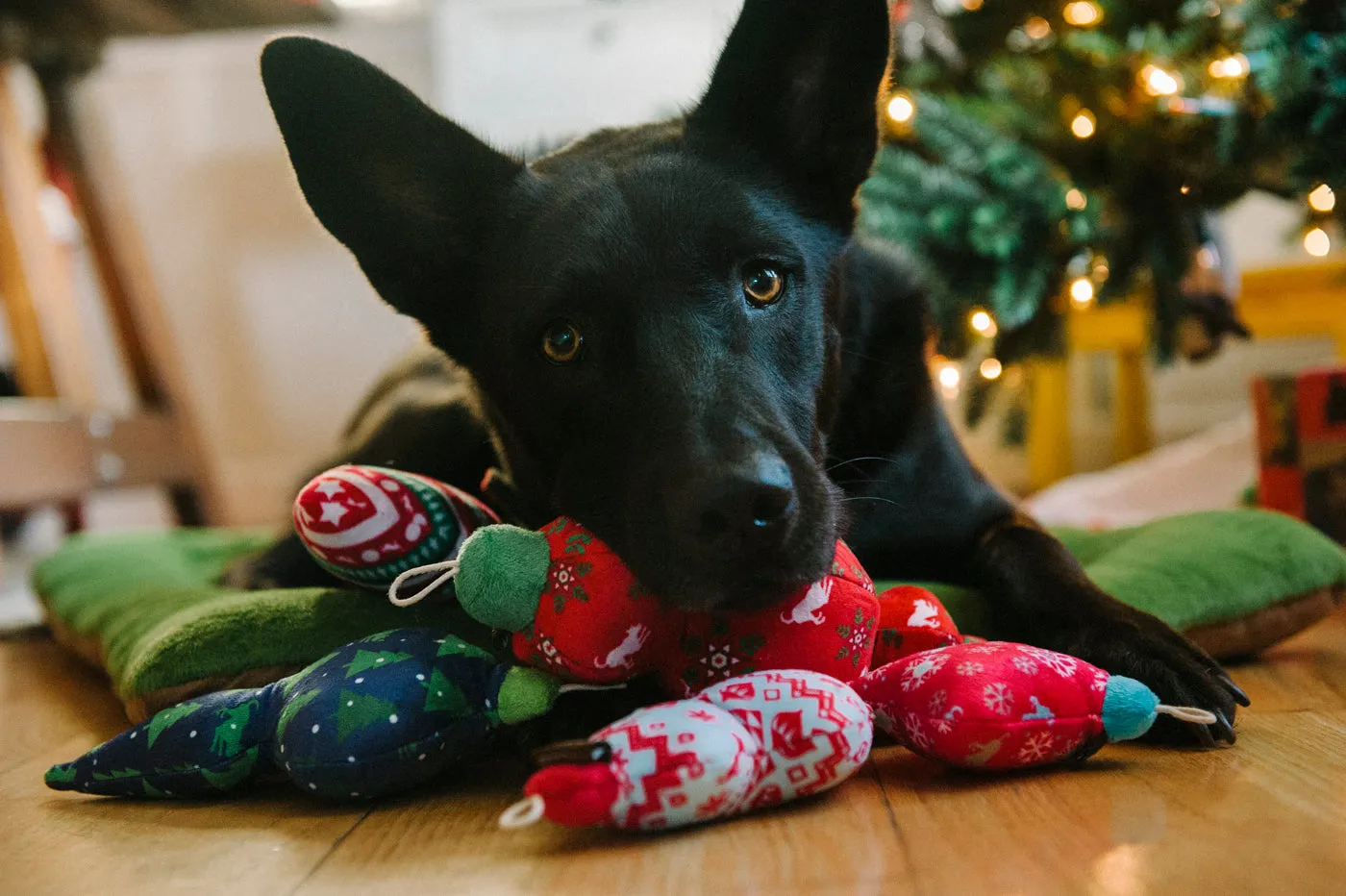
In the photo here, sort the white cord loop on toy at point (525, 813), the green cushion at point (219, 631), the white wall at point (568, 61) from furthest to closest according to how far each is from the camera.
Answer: the white wall at point (568, 61), the green cushion at point (219, 631), the white cord loop on toy at point (525, 813)

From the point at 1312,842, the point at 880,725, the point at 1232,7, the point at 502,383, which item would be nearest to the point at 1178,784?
the point at 1312,842

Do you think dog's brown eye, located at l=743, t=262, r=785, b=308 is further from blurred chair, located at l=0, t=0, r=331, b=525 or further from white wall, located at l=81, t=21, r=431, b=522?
white wall, located at l=81, t=21, r=431, b=522

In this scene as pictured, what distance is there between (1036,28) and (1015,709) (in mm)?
2101

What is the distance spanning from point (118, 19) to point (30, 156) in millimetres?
519

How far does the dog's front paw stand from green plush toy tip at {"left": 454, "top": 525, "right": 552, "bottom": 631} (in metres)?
0.58

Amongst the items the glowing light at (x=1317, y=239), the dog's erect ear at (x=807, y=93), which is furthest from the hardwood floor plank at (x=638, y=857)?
the glowing light at (x=1317, y=239)

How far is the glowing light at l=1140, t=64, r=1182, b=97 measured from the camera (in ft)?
7.01

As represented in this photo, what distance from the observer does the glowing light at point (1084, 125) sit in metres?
2.30

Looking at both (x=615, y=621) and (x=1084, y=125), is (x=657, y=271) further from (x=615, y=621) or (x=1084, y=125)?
(x=1084, y=125)

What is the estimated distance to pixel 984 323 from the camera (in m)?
2.38

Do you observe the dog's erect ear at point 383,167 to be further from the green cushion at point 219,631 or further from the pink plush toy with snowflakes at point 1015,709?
A: the pink plush toy with snowflakes at point 1015,709

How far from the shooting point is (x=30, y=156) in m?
3.33

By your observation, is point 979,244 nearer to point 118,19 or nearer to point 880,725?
point 880,725

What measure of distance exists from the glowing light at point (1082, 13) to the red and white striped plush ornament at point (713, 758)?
6.54 feet
